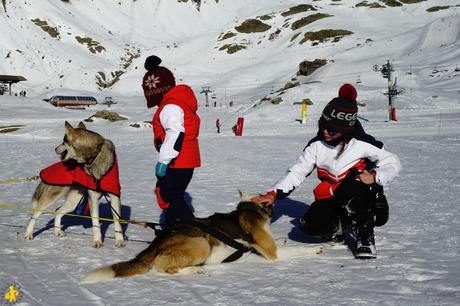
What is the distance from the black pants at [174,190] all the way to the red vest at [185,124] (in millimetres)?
83

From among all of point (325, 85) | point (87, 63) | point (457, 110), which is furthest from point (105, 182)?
point (87, 63)

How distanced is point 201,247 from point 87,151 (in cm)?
170

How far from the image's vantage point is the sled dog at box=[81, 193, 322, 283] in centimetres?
352

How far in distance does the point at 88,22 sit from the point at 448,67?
71.4 meters

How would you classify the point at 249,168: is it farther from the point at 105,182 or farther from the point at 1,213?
the point at 105,182

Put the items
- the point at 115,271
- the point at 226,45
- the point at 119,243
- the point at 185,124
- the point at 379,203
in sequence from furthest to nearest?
1. the point at 226,45
2. the point at 119,243
3. the point at 185,124
4. the point at 379,203
5. the point at 115,271

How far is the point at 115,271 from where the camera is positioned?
3.43m

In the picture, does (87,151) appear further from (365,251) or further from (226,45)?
(226,45)

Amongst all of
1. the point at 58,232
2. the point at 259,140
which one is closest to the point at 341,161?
the point at 58,232

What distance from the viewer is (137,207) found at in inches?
284

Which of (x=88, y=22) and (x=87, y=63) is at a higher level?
(x=88, y=22)

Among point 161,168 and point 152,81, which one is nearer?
point 161,168

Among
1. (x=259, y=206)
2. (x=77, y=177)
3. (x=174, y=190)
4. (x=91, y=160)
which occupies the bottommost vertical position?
(x=259, y=206)

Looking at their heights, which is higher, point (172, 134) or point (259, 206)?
point (172, 134)
